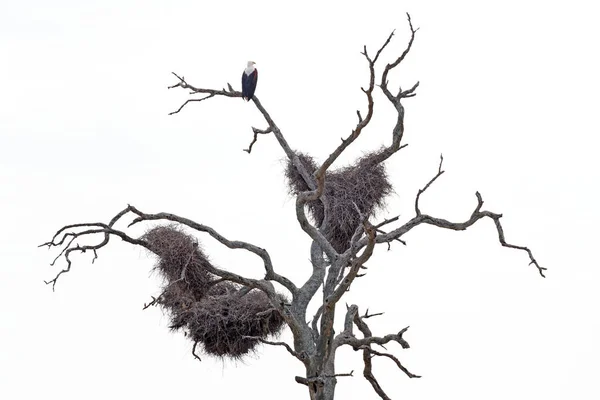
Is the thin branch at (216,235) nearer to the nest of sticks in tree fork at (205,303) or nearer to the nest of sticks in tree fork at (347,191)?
the nest of sticks in tree fork at (205,303)

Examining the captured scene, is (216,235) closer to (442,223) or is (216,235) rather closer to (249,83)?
(249,83)

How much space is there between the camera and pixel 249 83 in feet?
43.5

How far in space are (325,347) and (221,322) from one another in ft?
5.35

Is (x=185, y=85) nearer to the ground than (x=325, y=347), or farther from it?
farther from it

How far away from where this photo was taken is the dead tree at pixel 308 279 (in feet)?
41.2

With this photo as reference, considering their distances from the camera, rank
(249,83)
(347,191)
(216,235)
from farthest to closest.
Answer: 1. (347,191)
2. (249,83)
3. (216,235)

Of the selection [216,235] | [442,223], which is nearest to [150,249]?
[216,235]

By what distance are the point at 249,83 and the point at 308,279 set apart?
7.88 ft

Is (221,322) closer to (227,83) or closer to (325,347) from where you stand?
(325,347)

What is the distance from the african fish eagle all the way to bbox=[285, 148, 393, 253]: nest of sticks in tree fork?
1062 mm

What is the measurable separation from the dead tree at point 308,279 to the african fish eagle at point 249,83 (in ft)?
Answer: 0.27

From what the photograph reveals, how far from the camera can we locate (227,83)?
1326 centimetres

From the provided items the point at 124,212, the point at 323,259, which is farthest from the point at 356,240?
the point at 124,212

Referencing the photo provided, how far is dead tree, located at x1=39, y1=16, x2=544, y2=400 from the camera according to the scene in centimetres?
1255
